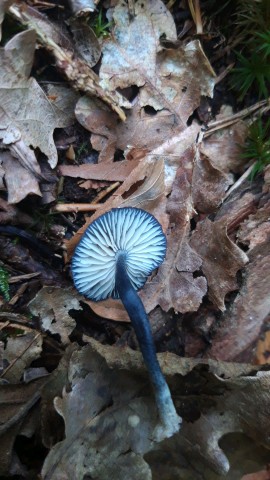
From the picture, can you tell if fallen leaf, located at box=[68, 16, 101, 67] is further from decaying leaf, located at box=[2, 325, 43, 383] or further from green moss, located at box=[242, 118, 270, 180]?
decaying leaf, located at box=[2, 325, 43, 383]

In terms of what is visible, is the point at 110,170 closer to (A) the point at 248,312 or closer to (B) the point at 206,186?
(B) the point at 206,186

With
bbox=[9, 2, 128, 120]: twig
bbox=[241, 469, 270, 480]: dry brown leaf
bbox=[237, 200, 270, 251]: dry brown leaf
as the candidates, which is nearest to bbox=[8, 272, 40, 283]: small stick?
bbox=[9, 2, 128, 120]: twig

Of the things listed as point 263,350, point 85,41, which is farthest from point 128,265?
point 85,41

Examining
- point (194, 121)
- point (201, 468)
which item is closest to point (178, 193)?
point (194, 121)

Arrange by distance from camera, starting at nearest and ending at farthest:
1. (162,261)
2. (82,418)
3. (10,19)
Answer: (82,418)
(10,19)
(162,261)

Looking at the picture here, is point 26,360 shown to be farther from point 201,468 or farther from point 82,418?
point 201,468

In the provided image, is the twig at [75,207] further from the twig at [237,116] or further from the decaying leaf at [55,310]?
the twig at [237,116]
